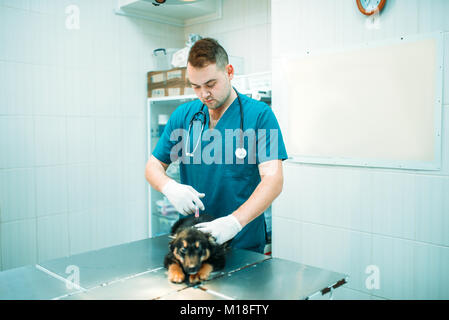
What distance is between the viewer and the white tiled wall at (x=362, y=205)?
1.94m

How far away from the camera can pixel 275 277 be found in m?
1.25

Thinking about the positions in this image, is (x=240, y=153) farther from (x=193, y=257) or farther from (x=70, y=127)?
(x=70, y=127)

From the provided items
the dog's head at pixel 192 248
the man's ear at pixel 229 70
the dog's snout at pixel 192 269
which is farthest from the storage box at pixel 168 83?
the dog's snout at pixel 192 269

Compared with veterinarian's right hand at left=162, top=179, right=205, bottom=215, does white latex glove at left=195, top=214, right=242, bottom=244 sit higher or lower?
lower

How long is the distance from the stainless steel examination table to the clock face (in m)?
1.50

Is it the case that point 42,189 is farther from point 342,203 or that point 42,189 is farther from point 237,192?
point 342,203

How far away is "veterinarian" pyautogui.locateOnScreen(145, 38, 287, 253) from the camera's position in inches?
61.1

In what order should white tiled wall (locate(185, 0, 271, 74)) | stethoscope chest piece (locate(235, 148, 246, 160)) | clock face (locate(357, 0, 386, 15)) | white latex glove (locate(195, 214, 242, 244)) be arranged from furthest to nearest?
white tiled wall (locate(185, 0, 271, 74)), clock face (locate(357, 0, 386, 15)), stethoscope chest piece (locate(235, 148, 246, 160)), white latex glove (locate(195, 214, 242, 244))

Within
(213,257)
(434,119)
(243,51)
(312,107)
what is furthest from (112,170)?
(434,119)

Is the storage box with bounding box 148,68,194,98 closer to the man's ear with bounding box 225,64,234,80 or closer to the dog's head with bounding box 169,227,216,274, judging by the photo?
the man's ear with bounding box 225,64,234,80

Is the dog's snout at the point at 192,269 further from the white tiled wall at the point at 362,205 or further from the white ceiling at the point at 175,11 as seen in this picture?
the white ceiling at the point at 175,11

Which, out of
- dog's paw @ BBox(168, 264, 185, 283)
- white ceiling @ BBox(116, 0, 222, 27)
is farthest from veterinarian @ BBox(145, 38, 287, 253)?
white ceiling @ BBox(116, 0, 222, 27)

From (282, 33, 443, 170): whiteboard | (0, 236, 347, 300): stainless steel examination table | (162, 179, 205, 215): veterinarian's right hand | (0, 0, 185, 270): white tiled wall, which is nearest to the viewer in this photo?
(0, 236, 347, 300): stainless steel examination table
